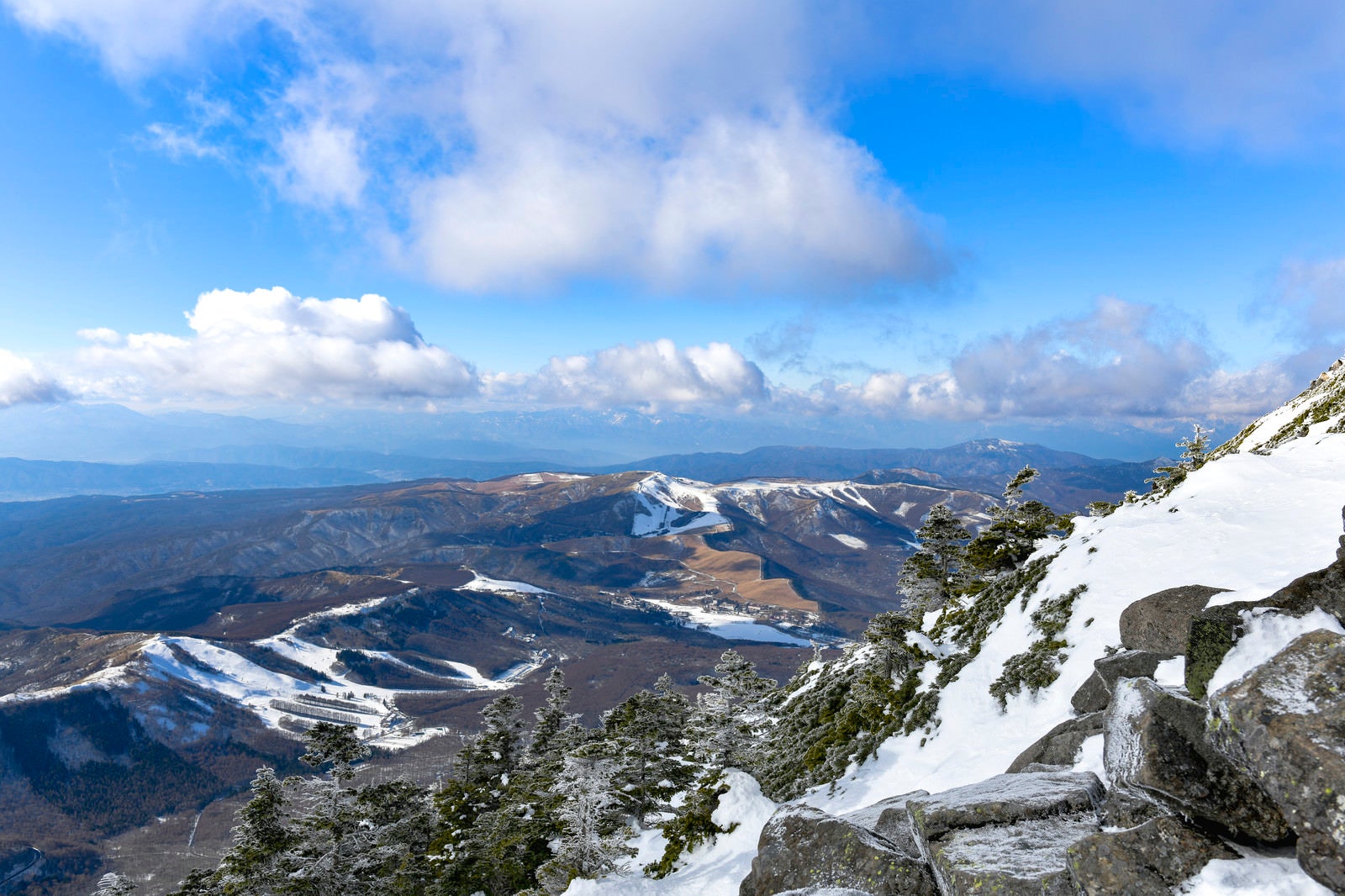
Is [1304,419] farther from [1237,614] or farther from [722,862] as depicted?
[722,862]

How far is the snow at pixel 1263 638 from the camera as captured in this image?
7.93 metres

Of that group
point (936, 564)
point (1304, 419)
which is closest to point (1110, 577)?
point (1304, 419)

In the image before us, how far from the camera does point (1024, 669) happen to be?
26656 millimetres

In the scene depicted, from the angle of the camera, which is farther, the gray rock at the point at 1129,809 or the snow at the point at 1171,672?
the snow at the point at 1171,672

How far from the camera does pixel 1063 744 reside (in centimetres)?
1596

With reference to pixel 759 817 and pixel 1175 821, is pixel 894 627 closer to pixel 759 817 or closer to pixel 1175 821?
pixel 759 817

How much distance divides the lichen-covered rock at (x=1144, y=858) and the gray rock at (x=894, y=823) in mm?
4936

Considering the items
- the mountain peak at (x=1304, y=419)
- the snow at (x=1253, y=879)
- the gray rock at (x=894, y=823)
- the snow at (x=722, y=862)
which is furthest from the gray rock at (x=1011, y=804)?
the mountain peak at (x=1304, y=419)

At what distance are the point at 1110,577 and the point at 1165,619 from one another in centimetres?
1352

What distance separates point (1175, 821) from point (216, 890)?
42.9m

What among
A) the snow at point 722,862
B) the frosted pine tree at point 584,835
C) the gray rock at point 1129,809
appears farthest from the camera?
the frosted pine tree at point 584,835

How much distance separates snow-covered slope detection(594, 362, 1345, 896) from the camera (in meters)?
21.6

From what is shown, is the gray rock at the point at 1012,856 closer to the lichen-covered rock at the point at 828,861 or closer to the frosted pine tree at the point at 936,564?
the lichen-covered rock at the point at 828,861

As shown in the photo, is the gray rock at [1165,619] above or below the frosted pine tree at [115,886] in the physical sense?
above
